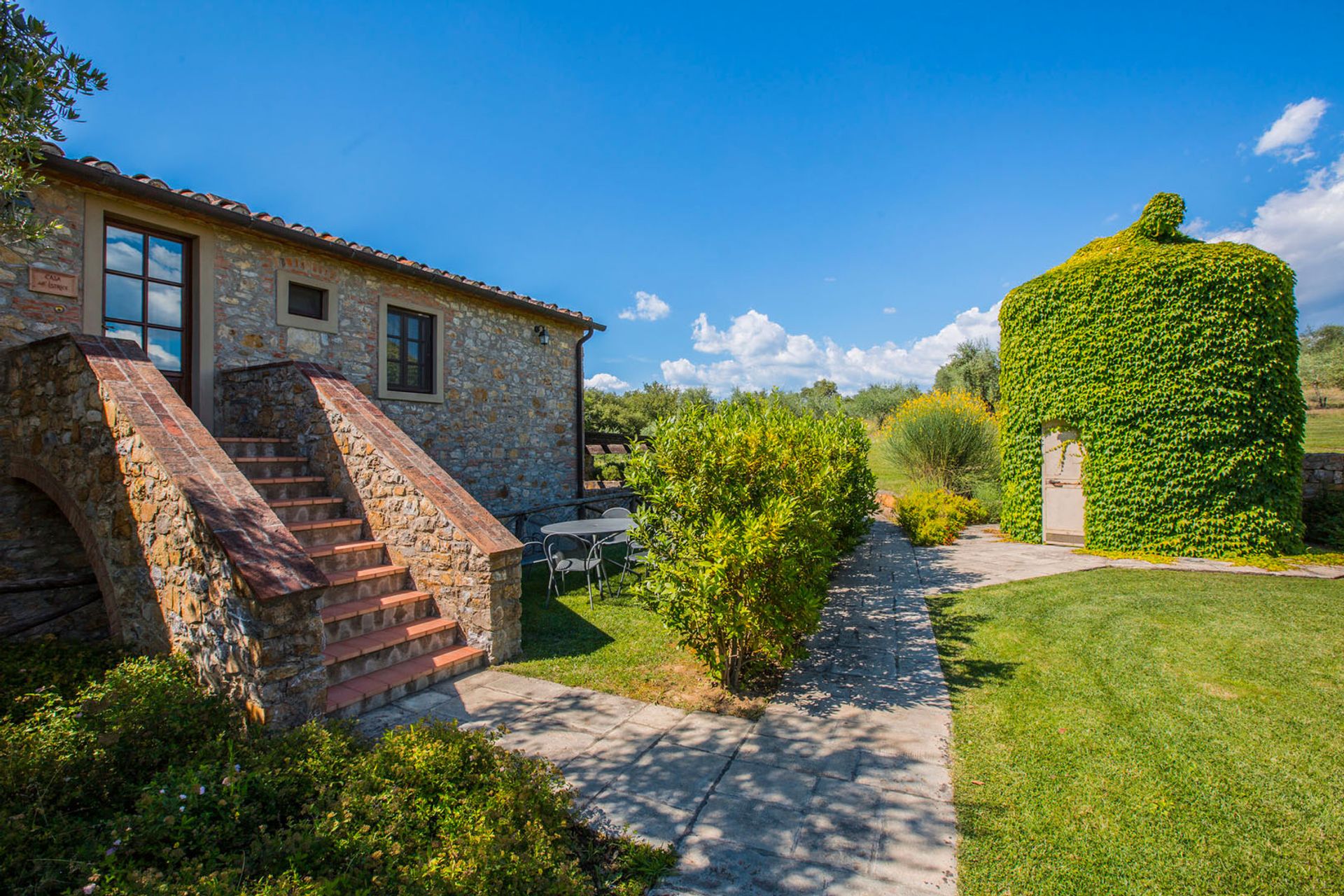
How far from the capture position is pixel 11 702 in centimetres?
328

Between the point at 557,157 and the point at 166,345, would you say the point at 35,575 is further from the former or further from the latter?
the point at 557,157

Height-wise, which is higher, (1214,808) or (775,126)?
(775,126)

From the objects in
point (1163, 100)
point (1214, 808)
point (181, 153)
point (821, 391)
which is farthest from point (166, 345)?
point (821, 391)

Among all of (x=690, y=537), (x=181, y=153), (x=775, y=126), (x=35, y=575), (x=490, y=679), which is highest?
(x=775, y=126)

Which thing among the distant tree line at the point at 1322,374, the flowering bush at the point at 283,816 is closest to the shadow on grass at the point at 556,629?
the flowering bush at the point at 283,816

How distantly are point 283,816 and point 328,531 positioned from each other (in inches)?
119

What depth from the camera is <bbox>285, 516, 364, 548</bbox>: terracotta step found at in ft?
15.4

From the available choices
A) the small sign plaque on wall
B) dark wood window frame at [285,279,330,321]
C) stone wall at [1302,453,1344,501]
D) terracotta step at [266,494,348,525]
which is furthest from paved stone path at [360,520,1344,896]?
stone wall at [1302,453,1344,501]

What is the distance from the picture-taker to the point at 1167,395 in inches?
320

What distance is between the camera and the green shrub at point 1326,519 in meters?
8.28

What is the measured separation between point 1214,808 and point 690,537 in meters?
2.80

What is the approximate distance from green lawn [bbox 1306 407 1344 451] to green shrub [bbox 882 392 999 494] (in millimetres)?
6679

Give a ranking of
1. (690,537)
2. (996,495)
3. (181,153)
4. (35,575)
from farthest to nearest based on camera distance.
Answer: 1. (996,495)
2. (181,153)
3. (35,575)
4. (690,537)

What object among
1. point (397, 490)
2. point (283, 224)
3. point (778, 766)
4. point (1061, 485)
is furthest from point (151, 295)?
point (1061, 485)
